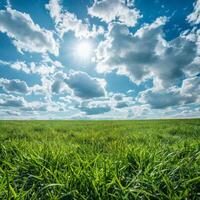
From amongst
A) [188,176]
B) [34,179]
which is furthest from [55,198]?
[188,176]

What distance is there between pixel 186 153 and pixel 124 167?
1.18m

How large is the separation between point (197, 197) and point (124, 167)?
95 cm

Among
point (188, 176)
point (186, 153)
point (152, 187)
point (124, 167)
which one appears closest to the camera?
point (152, 187)

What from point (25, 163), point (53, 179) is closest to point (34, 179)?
point (53, 179)

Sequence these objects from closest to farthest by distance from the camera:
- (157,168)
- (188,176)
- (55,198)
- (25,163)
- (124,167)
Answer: (55,198)
(188,176)
(157,168)
(124,167)
(25,163)

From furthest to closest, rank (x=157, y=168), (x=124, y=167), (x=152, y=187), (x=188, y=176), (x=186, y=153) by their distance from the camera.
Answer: (x=186, y=153) → (x=124, y=167) → (x=157, y=168) → (x=188, y=176) → (x=152, y=187)

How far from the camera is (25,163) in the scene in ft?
10.3

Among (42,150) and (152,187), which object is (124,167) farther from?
(42,150)

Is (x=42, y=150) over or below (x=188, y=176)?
over

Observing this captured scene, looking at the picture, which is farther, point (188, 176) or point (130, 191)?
point (188, 176)

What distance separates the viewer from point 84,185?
2418mm

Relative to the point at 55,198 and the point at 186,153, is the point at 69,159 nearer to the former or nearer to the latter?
the point at 55,198

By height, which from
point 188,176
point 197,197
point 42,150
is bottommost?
point 197,197

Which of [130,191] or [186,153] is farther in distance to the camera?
[186,153]
